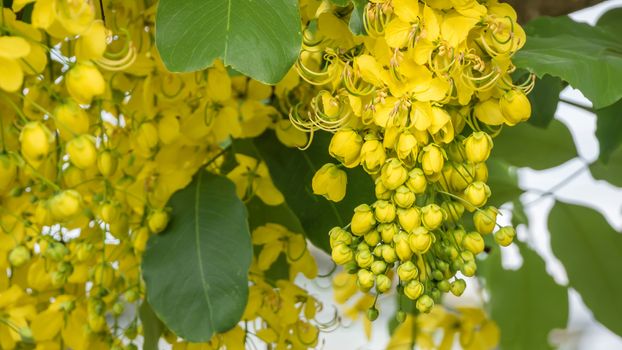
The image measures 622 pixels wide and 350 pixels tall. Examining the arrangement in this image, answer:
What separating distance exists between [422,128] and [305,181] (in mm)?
240

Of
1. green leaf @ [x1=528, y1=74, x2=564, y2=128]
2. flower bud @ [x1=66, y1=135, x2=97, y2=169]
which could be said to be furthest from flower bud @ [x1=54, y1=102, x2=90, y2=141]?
green leaf @ [x1=528, y1=74, x2=564, y2=128]

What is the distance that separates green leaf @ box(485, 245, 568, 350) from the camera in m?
1.17

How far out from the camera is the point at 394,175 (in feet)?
1.98

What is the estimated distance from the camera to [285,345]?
2.94 feet

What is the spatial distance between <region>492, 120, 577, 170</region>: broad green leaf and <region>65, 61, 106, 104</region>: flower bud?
530mm

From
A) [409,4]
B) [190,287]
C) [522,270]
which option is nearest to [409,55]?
[409,4]

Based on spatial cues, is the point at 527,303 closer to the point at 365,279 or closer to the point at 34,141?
the point at 365,279

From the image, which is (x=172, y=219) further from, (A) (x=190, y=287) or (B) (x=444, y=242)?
(B) (x=444, y=242)

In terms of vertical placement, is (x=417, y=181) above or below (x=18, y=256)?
above

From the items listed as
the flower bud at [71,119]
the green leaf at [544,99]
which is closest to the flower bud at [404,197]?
the flower bud at [71,119]

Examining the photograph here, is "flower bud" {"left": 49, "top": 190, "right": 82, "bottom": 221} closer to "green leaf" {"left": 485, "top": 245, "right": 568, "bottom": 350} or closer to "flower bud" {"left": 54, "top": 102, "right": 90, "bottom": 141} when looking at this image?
"flower bud" {"left": 54, "top": 102, "right": 90, "bottom": 141}

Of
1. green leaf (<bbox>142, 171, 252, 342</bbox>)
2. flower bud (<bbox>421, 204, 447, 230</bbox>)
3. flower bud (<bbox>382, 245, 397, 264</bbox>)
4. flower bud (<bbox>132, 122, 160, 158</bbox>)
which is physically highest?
flower bud (<bbox>421, 204, 447, 230</bbox>)

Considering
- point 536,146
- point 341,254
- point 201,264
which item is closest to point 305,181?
point 201,264

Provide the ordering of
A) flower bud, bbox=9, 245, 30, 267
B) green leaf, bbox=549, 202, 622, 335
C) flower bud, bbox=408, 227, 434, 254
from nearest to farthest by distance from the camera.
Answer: flower bud, bbox=408, 227, 434, 254 < flower bud, bbox=9, 245, 30, 267 < green leaf, bbox=549, 202, 622, 335
